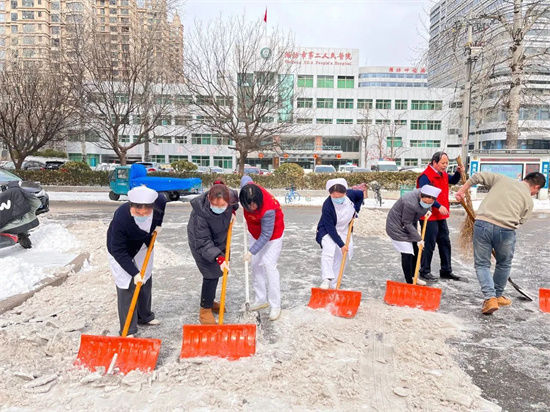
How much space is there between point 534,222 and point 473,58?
24.4 feet

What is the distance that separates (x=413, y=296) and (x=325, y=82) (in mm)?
51291

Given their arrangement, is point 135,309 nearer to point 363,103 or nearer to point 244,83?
point 244,83

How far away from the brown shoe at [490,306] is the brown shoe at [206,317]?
2929 millimetres

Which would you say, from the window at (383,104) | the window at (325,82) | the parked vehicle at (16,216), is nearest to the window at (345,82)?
the window at (325,82)

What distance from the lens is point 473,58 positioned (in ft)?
52.0

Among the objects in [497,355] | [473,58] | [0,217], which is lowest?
[497,355]

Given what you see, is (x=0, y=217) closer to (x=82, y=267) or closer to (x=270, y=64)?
(x=82, y=267)

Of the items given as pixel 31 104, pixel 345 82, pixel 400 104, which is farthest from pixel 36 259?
pixel 400 104

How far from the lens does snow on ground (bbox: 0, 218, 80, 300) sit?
187 inches

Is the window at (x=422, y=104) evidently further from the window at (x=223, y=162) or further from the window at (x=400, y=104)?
the window at (x=223, y=162)

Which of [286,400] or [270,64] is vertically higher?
[270,64]

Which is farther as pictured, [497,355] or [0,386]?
[497,355]

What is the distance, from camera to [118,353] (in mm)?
2996

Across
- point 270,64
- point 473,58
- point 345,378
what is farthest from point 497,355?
point 270,64
